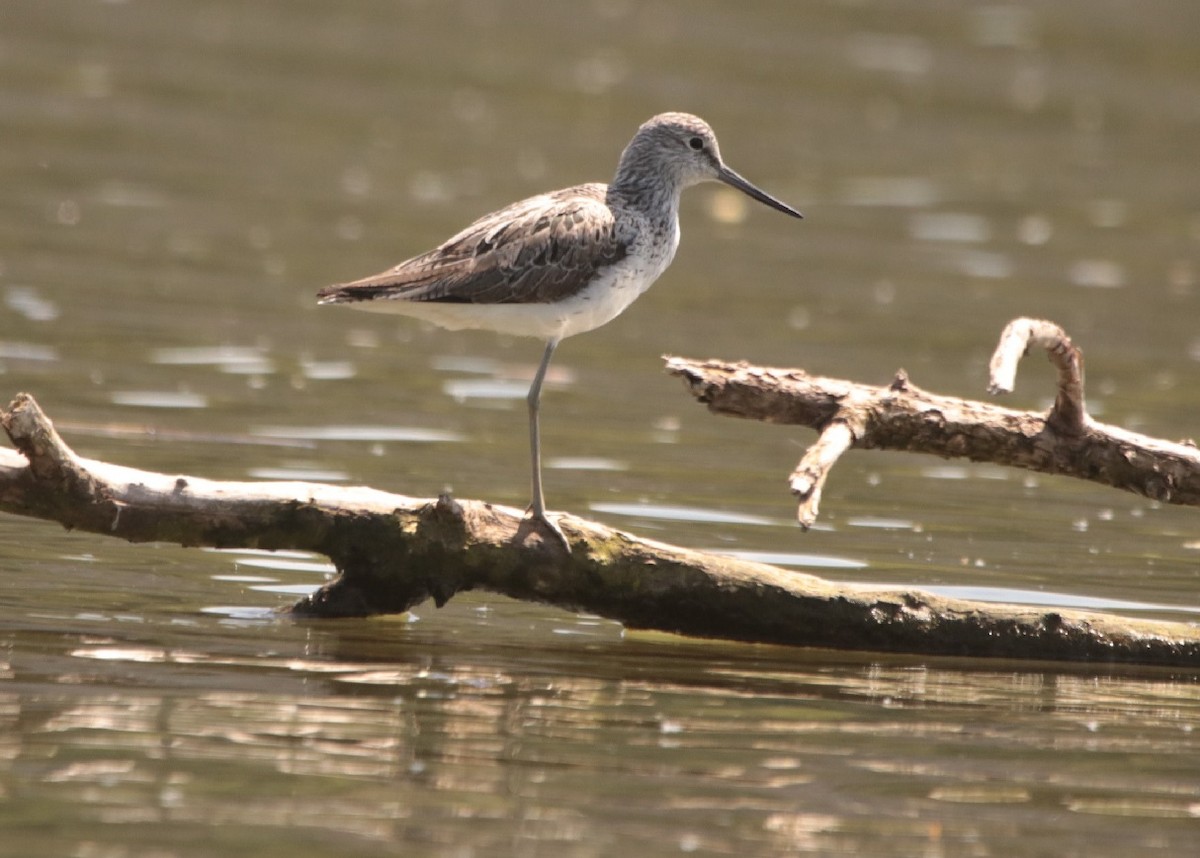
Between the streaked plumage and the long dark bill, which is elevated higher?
the long dark bill

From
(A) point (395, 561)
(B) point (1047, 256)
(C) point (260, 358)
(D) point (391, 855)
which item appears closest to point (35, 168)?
(C) point (260, 358)

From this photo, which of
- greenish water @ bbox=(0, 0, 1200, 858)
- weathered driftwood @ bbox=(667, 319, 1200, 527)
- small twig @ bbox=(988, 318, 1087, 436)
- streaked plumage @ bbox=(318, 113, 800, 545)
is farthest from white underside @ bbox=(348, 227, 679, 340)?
small twig @ bbox=(988, 318, 1087, 436)

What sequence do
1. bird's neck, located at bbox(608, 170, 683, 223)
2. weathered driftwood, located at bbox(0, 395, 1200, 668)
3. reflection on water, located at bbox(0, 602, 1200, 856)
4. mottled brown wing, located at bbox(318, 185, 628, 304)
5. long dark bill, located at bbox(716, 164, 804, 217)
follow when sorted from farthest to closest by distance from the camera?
long dark bill, located at bbox(716, 164, 804, 217), bird's neck, located at bbox(608, 170, 683, 223), mottled brown wing, located at bbox(318, 185, 628, 304), weathered driftwood, located at bbox(0, 395, 1200, 668), reflection on water, located at bbox(0, 602, 1200, 856)

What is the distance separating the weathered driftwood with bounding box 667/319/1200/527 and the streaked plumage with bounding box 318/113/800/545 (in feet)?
3.23

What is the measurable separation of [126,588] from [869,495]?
4.60 metres

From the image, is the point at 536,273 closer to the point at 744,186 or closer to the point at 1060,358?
the point at 744,186

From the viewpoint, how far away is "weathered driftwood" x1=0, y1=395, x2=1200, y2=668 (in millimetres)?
7855

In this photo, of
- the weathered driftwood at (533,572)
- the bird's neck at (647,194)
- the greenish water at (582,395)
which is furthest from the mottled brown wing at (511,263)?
the greenish water at (582,395)

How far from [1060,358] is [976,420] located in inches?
16.7

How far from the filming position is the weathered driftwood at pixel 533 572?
7.86 m

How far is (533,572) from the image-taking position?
8234 millimetres

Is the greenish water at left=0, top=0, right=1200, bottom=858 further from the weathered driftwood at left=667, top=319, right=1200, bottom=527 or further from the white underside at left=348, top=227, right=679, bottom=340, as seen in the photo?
the white underside at left=348, top=227, right=679, bottom=340

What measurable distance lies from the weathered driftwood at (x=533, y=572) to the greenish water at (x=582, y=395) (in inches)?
6.8

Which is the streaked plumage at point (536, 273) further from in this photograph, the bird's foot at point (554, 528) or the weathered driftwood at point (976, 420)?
the weathered driftwood at point (976, 420)
